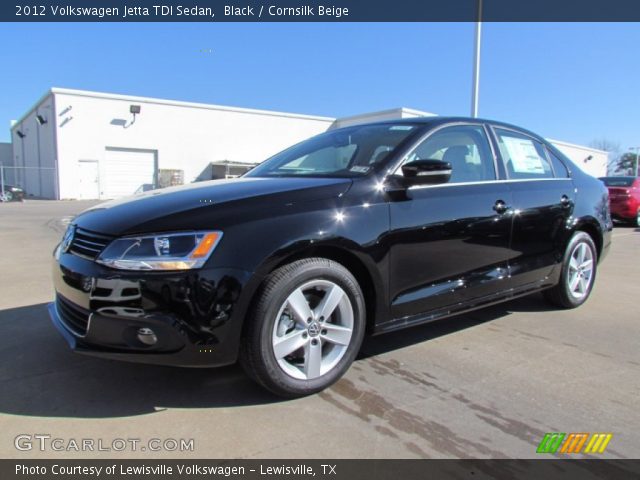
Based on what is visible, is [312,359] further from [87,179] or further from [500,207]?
[87,179]

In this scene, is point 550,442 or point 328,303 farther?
point 328,303

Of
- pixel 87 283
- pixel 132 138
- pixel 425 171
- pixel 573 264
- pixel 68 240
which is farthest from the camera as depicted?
pixel 132 138


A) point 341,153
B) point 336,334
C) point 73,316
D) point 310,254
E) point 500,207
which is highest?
point 341,153

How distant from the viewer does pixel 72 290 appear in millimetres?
2551

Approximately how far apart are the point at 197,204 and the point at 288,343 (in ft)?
2.91

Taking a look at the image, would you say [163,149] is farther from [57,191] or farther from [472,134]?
[472,134]

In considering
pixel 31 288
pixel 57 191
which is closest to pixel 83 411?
pixel 31 288

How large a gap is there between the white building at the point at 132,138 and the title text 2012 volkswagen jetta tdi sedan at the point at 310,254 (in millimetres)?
27245

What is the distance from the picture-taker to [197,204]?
8.41ft

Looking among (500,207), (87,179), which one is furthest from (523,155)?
(87,179)

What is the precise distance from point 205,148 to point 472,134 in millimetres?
29283

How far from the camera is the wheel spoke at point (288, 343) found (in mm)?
2535

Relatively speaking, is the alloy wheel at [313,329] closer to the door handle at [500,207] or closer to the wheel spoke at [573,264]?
the door handle at [500,207]

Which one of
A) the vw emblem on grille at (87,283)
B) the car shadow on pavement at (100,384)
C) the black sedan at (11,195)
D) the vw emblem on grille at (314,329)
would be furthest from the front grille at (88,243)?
the black sedan at (11,195)
